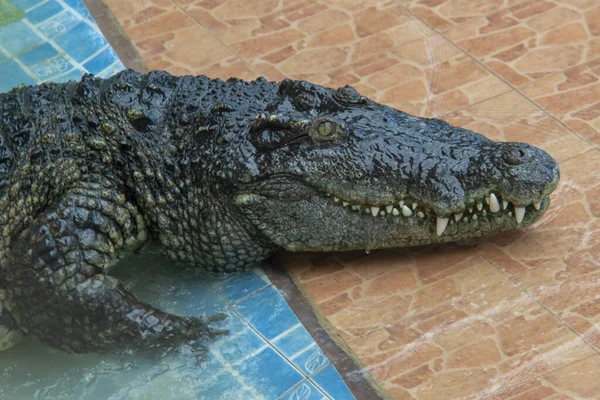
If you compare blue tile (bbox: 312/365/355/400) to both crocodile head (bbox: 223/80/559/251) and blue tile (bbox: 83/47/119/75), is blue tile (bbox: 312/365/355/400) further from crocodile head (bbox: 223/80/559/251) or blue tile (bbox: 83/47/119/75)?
blue tile (bbox: 83/47/119/75)

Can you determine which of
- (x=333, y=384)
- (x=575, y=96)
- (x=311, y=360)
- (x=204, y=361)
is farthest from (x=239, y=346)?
(x=575, y=96)

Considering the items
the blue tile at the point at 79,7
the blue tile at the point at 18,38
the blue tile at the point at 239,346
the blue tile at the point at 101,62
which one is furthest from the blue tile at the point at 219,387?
the blue tile at the point at 79,7

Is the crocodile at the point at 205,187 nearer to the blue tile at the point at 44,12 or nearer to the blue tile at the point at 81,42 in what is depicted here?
the blue tile at the point at 81,42

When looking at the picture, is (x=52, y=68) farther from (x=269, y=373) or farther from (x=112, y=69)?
(x=269, y=373)

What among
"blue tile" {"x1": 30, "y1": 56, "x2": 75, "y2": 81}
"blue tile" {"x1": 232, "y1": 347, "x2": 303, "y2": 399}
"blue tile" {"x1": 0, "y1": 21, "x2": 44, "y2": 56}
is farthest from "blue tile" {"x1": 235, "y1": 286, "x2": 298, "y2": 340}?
"blue tile" {"x1": 0, "y1": 21, "x2": 44, "y2": 56}

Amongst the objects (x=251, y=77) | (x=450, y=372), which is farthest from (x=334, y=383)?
(x=251, y=77)

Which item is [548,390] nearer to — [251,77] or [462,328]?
[462,328]
